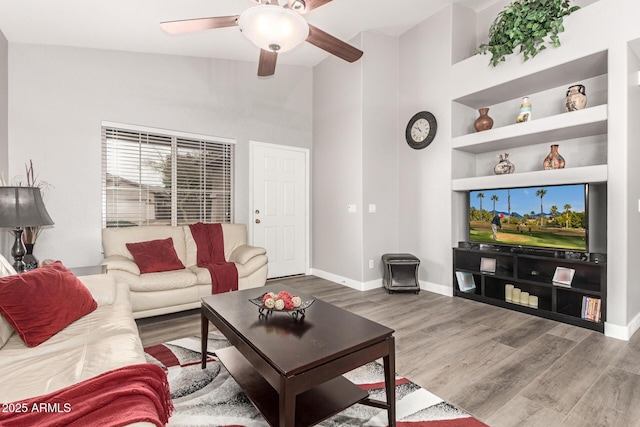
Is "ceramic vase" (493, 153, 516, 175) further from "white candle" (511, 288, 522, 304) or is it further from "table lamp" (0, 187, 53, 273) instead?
"table lamp" (0, 187, 53, 273)

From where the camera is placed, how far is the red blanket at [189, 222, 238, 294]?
3.41 metres

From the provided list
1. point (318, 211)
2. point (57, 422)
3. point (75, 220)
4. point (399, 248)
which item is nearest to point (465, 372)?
point (57, 422)

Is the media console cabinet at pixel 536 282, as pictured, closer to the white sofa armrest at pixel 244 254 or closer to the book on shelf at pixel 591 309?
the book on shelf at pixel 591 309

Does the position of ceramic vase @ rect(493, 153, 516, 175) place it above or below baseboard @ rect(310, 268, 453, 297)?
above

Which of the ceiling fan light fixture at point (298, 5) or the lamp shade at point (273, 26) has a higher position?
the ceiling fan light fixture at point (298, 5)

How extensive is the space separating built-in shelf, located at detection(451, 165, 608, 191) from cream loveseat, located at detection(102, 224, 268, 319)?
2.65 m

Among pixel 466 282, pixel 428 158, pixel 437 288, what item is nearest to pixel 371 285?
pixel 437 288

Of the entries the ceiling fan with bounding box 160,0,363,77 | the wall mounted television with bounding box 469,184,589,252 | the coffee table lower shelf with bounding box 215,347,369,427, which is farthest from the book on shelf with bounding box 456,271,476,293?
the ceiling fan with bounding box 160,0,363,77

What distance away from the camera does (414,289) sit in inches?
160

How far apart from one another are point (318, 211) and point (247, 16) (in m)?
3.49

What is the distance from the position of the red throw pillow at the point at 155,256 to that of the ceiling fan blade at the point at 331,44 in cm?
260

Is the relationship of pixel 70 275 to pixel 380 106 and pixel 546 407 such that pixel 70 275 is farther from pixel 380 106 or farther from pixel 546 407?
pixel 380 106

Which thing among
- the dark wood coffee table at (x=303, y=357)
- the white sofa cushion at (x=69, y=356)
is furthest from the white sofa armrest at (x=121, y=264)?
the dark wood coffee table at (x=303, y=357)

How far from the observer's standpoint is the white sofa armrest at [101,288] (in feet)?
7.31
